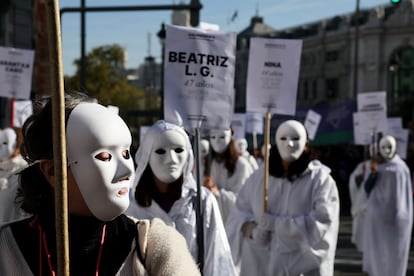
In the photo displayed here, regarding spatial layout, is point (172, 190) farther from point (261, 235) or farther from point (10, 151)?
point (10, 151)

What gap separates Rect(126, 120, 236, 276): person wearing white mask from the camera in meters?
4.86

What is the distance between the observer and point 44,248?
7.41ft

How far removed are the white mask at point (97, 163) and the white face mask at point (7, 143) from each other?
701cm

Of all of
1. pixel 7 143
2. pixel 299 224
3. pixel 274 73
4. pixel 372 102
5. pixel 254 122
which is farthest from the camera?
pixel 254 122

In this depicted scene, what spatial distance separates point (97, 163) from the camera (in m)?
2.23

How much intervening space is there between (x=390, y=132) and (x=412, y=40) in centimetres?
4708

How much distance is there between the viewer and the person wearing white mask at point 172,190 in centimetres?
486

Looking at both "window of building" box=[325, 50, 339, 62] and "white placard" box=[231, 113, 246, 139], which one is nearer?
"white placard" box=[231, 113, 246, 139]

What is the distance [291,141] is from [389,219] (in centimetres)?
504

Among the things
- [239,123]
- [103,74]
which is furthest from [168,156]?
[103,74]

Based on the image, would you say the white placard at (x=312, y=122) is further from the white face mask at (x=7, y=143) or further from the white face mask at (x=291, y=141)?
the white face mask at (x=291, y=141)

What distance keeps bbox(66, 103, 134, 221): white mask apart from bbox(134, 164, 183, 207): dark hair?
2.75 metres

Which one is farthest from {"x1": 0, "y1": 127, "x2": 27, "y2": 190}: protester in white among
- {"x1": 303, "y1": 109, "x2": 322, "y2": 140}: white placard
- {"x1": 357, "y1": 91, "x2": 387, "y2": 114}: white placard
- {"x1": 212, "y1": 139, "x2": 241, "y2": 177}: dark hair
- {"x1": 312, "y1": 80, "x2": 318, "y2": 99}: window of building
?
{"x1": 312, "y1": 80, "x2": 318, "y2": 99}: window of building

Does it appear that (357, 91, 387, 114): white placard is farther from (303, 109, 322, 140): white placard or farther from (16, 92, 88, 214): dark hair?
(16, 92, 88, 214): dark hair
